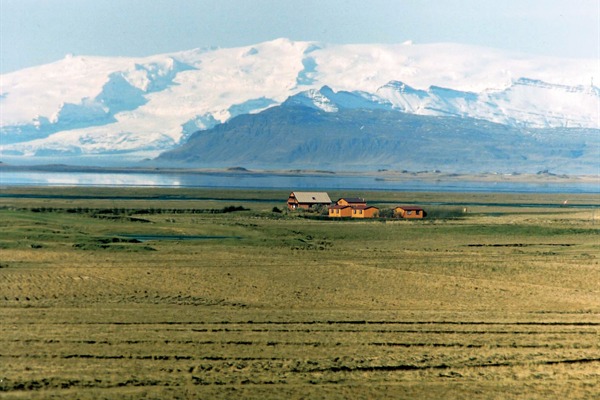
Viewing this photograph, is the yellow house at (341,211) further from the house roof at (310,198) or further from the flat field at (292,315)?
the flat field at (292,315)

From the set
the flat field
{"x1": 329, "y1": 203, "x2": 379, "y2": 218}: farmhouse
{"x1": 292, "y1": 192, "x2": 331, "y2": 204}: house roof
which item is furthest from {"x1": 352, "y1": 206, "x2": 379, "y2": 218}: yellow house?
the flat field

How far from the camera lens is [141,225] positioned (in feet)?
220

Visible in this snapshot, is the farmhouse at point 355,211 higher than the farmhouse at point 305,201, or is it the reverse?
the farmhouse at point 305,201

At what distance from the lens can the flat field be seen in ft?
71.5

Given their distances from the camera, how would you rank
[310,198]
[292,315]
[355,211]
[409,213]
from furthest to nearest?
[310,198] < [355,211] < [409,213] < [292,315]

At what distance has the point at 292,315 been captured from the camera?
98.0 feet

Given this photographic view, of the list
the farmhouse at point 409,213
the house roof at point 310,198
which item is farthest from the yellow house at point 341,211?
the house roof at point 310,198

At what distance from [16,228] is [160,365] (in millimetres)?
37335

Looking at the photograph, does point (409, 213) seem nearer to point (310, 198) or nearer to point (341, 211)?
point (341, 211)

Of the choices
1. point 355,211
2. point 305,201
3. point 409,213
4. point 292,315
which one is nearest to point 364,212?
point 355,211

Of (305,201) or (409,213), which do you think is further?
(305,201)

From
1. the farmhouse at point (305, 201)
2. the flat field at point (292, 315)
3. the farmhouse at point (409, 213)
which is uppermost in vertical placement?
the farmhouse at point (305, 201)

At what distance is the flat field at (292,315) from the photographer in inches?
858

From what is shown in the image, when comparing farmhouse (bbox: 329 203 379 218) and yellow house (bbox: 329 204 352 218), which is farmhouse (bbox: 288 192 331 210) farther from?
farmhouse (bbox: 329 203 379 218)
